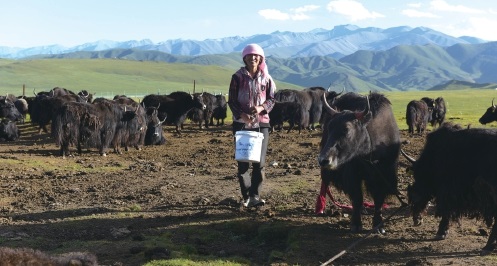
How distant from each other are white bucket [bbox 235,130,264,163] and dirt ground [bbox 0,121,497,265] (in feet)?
2.32

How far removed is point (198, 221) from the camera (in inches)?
250

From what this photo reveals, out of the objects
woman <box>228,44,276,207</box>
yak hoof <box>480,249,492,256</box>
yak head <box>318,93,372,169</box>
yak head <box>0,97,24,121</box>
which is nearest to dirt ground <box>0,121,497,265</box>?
yak hoof <box>480,249,492,256</box>

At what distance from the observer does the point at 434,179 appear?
5.67 m

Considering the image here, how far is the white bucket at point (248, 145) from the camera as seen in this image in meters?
6.27

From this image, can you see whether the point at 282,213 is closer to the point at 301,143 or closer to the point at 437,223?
the point at 437,223

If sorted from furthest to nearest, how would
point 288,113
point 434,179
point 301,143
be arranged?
point 288,113, point 301,143, point 434,179

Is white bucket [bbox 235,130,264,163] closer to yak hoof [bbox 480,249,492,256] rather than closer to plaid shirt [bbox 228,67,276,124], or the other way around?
plaid shirt [bbox 228,67,276,124]

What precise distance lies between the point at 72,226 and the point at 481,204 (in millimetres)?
4268

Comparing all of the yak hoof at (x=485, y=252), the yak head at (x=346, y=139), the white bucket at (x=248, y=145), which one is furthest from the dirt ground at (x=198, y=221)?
the yak head at (x=346, y=139)

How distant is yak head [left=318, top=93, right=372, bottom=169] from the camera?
218 inches

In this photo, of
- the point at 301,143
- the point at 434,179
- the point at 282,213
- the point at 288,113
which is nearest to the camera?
the point at 434,179

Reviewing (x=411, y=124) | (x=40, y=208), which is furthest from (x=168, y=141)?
(x=40, y=208)

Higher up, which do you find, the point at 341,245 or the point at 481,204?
the point at 481,204

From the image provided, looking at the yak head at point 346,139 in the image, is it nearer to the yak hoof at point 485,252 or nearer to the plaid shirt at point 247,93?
the plaid shirt at point 247,93
